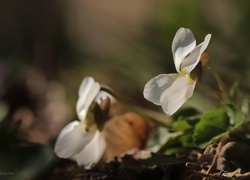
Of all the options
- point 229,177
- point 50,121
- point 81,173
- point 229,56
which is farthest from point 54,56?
point 229,177

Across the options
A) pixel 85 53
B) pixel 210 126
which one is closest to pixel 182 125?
pixel 210 126

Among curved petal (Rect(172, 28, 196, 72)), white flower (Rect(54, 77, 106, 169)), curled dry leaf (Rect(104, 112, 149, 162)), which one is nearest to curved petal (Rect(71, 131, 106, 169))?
white flower (Rect(54, 77, 106, 169))

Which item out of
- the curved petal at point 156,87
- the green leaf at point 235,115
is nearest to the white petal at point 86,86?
the curved petal at point 156,87

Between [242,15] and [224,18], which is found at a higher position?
[224,18]

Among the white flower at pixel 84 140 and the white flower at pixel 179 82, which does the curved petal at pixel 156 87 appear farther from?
the white flower at pixel 84 140

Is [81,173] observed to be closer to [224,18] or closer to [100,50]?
A: [224,18]

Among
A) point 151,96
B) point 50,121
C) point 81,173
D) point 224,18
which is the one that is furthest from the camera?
point 224,18

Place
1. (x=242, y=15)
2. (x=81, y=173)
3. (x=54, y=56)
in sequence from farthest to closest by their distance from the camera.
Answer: (x=54, y=56)
(x=242, y=15)
(x=81, y=173)

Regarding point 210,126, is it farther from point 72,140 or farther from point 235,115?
point 72,140
